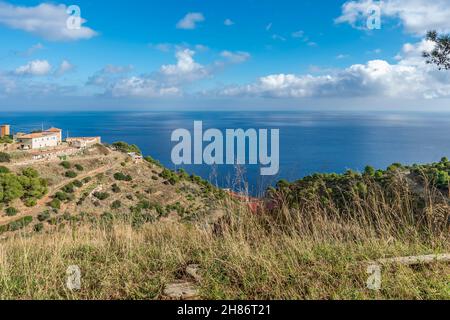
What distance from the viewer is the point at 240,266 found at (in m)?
3.19

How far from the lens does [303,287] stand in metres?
2.87

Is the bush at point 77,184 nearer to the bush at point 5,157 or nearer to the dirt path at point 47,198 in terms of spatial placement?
the dirt path at point 47,198

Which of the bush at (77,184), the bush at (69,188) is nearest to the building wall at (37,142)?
the bush at (77,184)

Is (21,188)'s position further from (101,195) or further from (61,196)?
(101,195)

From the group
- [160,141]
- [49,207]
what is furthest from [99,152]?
[160,141]

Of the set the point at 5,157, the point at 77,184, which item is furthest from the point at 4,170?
the point at 77,184

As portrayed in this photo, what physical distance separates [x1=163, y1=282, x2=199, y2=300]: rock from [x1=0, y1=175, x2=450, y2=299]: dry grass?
8 cm

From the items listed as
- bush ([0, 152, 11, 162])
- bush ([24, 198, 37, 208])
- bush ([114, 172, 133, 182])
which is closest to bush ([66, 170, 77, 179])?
bush ([114, 172, 133, 182])

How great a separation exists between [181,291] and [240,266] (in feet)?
2.15

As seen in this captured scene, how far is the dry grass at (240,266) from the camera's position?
2.84m

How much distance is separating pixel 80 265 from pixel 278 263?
7.08 feet

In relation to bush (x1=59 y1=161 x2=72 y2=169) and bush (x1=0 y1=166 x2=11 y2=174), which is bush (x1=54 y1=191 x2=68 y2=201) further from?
bush (x1=59 y1=161 x2=72 y2=169)

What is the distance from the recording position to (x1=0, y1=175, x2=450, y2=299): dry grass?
284 centimetres
